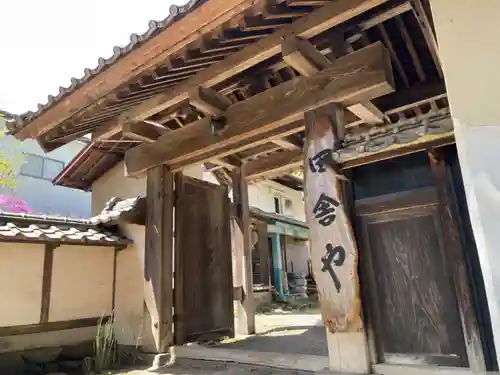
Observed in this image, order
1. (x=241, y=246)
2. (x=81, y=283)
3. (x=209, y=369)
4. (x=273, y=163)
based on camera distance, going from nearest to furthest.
→ 1. (x=209, y=369)
2. (x=81, y=283)
3. (x=241, y=246)
4. (x=273, y=163)

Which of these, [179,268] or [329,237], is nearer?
[329,237]

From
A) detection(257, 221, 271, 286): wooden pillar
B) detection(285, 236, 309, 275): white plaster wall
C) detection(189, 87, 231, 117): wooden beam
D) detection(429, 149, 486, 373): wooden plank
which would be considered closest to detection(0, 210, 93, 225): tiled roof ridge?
detection(189, 87, 231, 117): wooden beam

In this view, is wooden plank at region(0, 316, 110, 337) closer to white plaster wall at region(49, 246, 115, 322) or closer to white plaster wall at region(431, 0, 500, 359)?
white plaster wall at region(49, 246, 115, 322)

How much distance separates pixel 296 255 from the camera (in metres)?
19.1

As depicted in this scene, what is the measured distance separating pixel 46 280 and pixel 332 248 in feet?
16.3

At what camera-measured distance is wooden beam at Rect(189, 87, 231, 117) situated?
5195 millimetres

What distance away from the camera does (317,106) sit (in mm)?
4543

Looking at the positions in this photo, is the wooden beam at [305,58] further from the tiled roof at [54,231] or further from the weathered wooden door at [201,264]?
the tiled roof at [54,231]

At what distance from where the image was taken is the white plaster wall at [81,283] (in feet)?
21.0

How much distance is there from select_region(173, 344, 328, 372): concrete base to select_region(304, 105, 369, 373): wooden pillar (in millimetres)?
421

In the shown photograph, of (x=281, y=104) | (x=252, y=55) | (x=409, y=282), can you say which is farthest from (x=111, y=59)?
(x=409, y=282)

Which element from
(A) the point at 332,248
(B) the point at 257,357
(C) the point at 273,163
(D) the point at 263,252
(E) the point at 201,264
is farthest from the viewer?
(D) the point at 263,252

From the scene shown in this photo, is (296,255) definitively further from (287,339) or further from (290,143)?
(290,143)

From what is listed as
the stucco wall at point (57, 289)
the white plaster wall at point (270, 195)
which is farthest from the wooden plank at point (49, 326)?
the white plaster wall at point (270, 195)
